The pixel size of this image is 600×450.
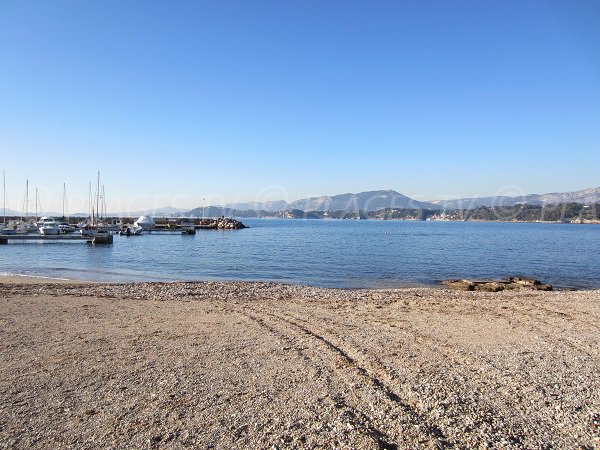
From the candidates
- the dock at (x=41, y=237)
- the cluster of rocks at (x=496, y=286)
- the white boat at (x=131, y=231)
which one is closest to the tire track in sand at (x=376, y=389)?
the cluster of rocks at (x=496, y=286)

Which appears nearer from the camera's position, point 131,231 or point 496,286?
point 496,286

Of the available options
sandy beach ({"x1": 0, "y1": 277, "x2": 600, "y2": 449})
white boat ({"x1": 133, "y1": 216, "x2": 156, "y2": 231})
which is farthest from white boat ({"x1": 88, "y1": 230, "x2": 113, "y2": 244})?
sandy beach ({"x1": 0, "y1": 277, "x2": 600, "y2": 449})

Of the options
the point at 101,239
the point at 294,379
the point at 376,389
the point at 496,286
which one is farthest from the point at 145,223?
the point at 376,389

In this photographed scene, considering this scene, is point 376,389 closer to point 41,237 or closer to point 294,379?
point 294,379

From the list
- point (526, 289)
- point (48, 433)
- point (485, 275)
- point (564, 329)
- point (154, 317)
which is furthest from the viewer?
point (485, 275)

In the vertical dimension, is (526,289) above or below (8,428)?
below

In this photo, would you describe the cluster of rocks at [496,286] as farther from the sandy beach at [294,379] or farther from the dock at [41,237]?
the dock at [41,237]

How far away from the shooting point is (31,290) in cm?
1870

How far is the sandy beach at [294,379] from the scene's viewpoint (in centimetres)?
541

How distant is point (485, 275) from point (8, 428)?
110 ft

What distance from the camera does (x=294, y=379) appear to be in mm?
7430

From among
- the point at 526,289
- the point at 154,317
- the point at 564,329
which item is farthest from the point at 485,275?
the point at 154,317

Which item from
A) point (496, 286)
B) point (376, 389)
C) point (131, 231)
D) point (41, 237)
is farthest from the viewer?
point (131, 231)

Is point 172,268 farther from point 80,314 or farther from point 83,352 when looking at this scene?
point 83,352
